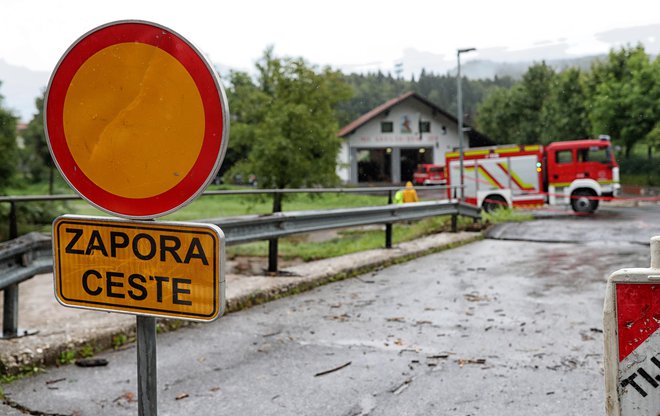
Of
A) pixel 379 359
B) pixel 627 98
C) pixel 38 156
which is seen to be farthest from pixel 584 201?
pixel 38 156

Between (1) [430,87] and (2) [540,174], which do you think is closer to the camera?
(2) [540,174]

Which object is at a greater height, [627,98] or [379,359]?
[627,98]

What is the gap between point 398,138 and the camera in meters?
55.4

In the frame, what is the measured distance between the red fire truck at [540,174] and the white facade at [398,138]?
27.7 m

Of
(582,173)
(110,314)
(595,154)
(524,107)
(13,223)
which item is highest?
(524,107)

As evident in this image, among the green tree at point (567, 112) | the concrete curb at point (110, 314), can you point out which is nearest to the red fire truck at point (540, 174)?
the concrete curb at point (110, 314)

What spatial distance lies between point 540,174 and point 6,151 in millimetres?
19851

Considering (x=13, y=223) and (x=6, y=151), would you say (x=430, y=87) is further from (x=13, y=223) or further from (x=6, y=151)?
(x=13, y=223)

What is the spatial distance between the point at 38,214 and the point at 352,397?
21730 millimetres

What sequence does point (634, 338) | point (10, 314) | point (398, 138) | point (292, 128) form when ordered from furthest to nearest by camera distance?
point (398, 138) < point (292, 128) < point (10, 314) < point (634, 338)

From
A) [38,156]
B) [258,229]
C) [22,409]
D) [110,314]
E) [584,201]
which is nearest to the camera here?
[22,409]

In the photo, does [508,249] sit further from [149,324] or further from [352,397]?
[149,324]

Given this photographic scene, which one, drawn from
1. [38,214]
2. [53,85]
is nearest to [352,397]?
[53,85]

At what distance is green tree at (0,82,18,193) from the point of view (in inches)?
940
